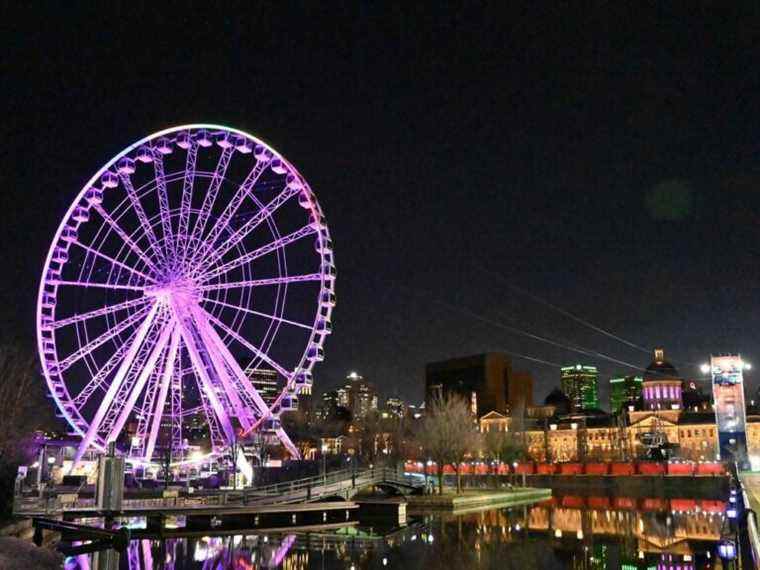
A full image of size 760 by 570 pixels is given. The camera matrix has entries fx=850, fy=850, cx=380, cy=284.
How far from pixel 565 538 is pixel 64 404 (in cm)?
2758

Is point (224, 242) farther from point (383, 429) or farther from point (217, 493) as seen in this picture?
point (383, 429)

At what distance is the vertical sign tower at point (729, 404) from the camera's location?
11075 centimetres

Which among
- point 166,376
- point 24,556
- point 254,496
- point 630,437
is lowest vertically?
point 24,556

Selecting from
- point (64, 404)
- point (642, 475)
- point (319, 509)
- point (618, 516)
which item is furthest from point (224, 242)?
point (642, 475)

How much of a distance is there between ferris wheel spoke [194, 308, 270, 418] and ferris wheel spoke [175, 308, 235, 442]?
825mm

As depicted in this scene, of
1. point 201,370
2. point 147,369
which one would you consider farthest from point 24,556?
point 201,370

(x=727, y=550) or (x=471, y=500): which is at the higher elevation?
(x=471, y=500)

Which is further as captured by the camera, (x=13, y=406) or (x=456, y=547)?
(x=13, y=406)

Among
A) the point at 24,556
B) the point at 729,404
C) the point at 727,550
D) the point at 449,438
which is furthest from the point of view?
the point at 729,404

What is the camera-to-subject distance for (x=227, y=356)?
4722cm

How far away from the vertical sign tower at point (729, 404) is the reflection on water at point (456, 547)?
62604 mm

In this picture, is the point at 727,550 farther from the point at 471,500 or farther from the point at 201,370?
the point at 471,500

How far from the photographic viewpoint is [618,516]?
186ft

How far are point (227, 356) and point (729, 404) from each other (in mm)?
85373
